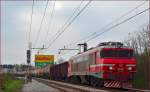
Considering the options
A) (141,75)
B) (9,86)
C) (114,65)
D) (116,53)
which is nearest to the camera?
(114,65)

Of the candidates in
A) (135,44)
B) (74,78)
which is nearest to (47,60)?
(135,44)

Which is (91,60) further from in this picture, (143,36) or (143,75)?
(143,36)

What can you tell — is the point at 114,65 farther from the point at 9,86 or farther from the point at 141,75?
the point at 141,75

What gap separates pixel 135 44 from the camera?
67.2 meters

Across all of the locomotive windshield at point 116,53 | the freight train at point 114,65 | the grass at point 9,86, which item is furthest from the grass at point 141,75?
the grass at point 9,86

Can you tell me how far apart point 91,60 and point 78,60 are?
7.23 metres

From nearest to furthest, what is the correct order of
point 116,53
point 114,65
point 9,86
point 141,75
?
point 114,65
point 116,53
point 9,86
point 141,75

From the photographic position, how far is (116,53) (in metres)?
31.5

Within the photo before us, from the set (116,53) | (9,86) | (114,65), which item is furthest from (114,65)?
(9,86)

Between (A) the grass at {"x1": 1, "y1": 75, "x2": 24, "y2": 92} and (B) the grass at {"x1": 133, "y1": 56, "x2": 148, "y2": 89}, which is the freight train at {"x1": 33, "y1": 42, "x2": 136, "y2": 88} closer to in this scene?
→ (A) the grass at {"x1": 1, "y1": 75, "x2": 24, "y2": 92}

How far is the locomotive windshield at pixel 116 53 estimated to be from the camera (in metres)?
31.3

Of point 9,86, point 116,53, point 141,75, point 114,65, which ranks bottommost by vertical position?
point 9,86

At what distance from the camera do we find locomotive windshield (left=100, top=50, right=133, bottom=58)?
103 feet

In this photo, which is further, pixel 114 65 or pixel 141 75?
Result: pixel 141 75
